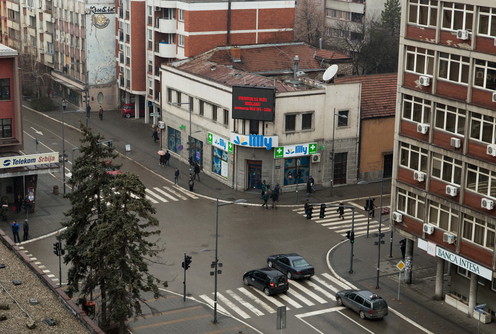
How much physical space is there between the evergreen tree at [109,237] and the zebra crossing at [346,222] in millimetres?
25142

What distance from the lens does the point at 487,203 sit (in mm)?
54031

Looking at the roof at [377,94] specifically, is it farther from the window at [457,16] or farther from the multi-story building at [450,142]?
the window at [457,16]

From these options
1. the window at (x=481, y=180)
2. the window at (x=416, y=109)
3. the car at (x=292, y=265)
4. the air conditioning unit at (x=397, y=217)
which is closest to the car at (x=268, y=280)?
the car at (x=292, y=265)

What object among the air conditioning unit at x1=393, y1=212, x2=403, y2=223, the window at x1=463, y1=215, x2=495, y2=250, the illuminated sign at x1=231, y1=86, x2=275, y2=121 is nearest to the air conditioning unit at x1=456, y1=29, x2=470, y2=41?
the window at x1=463, y1=215, x2=495, y2=250

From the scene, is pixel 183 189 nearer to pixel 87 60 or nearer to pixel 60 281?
pixel 60 281

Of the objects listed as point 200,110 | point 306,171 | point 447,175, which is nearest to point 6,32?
point 200,110

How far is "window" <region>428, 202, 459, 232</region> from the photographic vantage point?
57200mm

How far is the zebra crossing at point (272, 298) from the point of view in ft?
195

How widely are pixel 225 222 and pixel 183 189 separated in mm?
10475

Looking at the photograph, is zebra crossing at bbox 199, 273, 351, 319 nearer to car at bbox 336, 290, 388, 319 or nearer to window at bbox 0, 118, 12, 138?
car at bbox 336, 290, 388, 319

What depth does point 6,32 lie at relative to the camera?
139500 mm

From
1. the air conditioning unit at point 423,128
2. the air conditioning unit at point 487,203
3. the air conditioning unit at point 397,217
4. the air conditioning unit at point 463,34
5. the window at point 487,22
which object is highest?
the window at point 487,22

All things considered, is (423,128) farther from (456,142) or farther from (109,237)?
(109,237)

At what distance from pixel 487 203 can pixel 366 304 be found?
9443 mm
